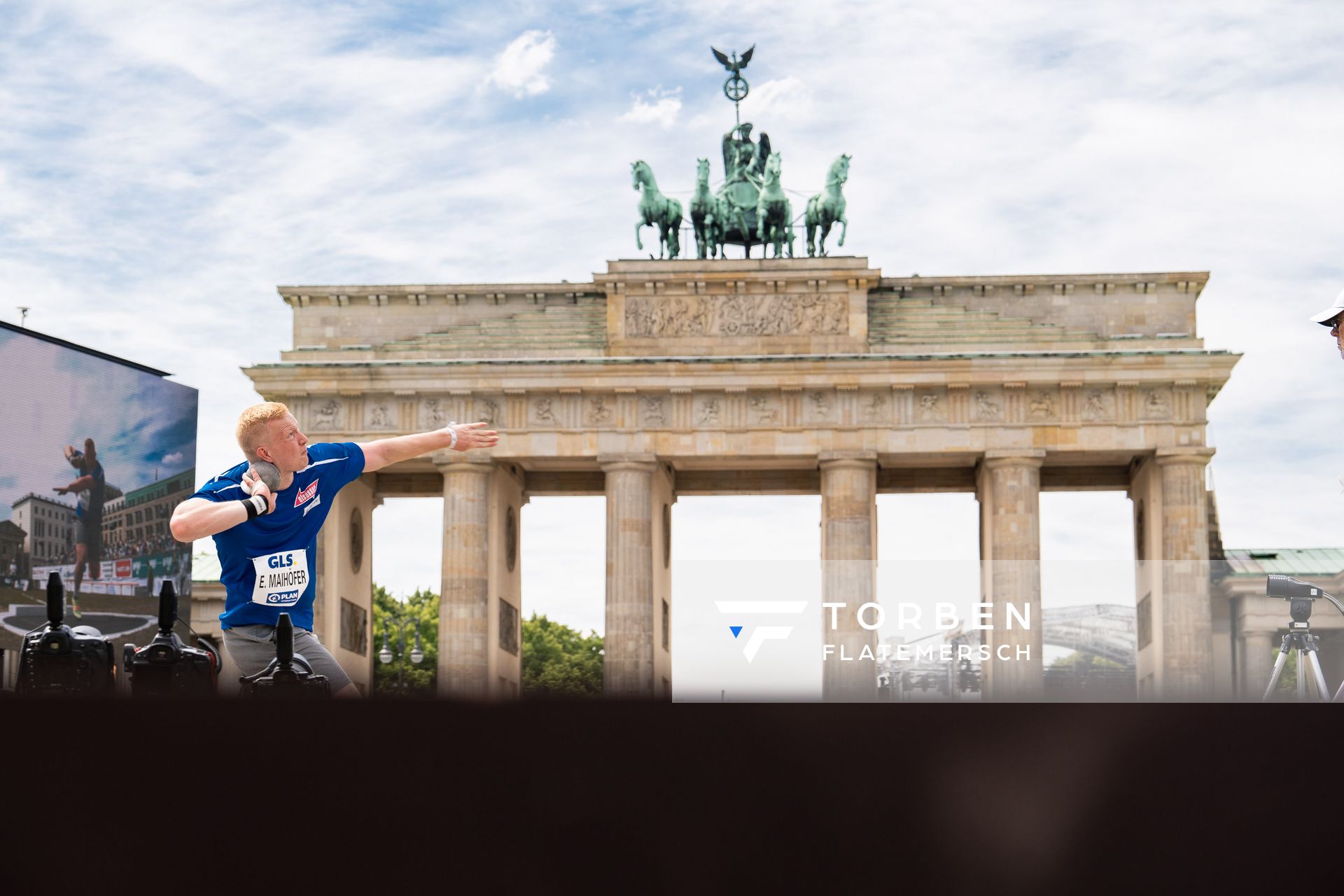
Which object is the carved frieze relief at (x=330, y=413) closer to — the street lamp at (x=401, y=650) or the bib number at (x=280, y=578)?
the street lamp at (x=401, y=650)

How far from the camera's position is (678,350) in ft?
173

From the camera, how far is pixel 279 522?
7.07 meters

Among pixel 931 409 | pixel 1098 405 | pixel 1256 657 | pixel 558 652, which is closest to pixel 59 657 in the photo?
pixel 1256 657

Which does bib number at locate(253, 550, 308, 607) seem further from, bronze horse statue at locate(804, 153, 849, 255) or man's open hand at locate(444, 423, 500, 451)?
bronze horse statue at locate(804, 153, 849, 255)

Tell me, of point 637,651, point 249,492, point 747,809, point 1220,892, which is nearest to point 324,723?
point 747,809

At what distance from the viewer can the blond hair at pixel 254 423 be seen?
A: 668 cm

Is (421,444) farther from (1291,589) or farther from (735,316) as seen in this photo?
(735,316)

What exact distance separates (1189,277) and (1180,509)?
774 cm

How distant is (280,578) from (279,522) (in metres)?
0.25

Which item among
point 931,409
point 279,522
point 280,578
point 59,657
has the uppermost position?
point 931,409

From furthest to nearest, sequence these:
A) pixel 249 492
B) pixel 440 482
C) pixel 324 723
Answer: pixel 440 482, pixel 249 492, pixel 324 723

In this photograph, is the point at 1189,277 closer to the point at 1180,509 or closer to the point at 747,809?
the point at 1180,509

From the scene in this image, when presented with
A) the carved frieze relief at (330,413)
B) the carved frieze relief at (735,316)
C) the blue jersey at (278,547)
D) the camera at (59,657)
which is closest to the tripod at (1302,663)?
the blue jersey at (278,547)

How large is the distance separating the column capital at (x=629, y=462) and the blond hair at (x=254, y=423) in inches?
1758
